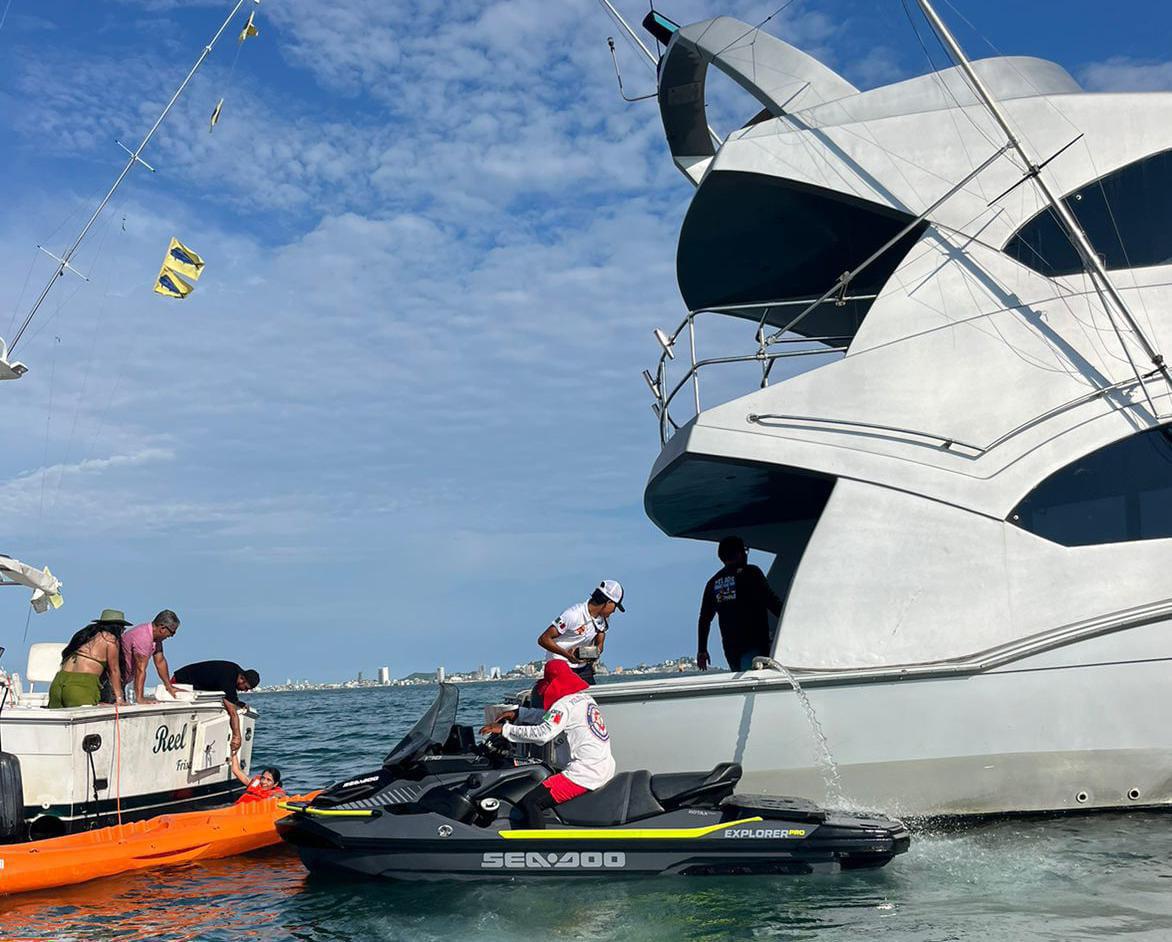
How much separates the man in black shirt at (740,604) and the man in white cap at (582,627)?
4.49 feet

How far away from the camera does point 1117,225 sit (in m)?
8.92

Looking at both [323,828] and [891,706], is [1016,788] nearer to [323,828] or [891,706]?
[891,706]

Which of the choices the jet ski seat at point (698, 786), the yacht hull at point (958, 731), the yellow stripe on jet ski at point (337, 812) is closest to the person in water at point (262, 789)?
the yellow stripe on jet ski at point (337, 812)

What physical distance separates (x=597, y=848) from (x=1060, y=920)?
2.84 meters

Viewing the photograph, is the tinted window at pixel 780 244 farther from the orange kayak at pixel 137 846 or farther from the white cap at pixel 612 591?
the orange kayak at pixel 137 846

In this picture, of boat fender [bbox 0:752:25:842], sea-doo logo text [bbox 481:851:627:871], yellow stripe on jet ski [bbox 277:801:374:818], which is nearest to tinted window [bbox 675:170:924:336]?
sea-doo logo text [bbox 481:851:627:871]

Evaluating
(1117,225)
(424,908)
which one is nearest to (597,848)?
(424,908)

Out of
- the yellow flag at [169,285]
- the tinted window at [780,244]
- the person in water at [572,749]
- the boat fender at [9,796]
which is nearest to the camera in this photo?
the person in water at [572,749]

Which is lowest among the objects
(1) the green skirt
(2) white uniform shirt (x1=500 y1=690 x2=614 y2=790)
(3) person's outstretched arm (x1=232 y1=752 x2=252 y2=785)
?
(3) person's outstretched arm (x1=232 y1=752 x2=252 y2=785)

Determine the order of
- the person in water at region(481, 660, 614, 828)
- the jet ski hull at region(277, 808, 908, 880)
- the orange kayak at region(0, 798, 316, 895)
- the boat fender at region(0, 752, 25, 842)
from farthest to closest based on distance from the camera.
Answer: the boat fender at region(0, 752, 25, 842)
the orange kayak at region(0, 798, 316, 895)
the person in water at region(481, 660, 614, 828)
the jet ski hull at region(277, 808, 908, 880)

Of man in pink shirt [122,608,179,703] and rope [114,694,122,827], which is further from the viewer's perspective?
man in pink shirt [122,608,179,703]

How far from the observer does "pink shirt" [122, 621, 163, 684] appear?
1142 cm

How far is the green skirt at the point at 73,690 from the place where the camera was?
10.3m

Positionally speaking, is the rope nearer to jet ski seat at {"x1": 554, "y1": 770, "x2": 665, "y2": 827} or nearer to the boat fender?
the boat fender
